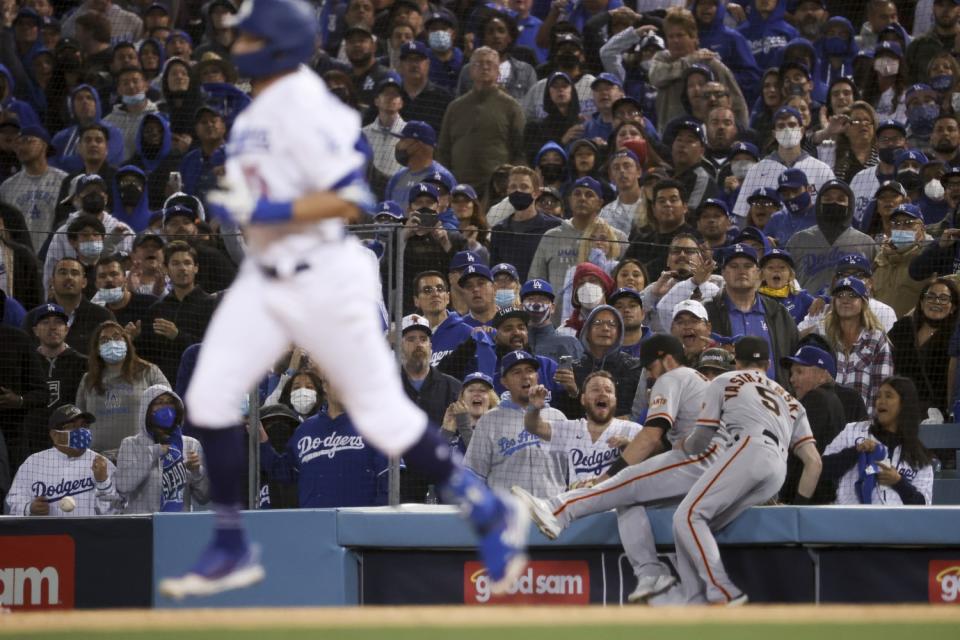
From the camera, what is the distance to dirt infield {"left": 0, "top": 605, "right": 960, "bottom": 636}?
4238 millimetres

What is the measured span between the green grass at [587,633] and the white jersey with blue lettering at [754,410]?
295 cm

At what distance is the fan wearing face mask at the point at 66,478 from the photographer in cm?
820

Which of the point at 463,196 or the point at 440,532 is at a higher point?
the point at 463,196

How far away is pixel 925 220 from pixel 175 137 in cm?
602

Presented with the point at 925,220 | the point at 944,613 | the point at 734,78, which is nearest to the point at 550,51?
the point at 734,78

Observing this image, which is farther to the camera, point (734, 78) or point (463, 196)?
point (734, 78)

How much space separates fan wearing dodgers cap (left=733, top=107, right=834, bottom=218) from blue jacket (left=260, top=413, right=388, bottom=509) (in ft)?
12.1

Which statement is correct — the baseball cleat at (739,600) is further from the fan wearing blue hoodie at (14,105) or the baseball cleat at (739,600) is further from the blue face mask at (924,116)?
the fan wearing blue hoodie at (14,105)

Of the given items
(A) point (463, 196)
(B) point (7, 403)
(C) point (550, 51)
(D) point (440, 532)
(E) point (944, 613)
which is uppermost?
(C) point (550, 51)

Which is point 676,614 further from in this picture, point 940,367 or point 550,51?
point 550,51

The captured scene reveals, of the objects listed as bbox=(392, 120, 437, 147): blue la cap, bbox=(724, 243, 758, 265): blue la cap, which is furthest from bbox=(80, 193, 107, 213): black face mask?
bbox=(724, 243, 758, 265): blue la cap

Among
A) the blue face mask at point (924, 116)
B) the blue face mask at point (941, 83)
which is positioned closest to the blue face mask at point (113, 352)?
the blue face mask at point (924, 116)

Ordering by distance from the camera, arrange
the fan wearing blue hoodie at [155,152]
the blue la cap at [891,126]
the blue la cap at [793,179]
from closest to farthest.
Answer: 1. the blue la cap at [793,179]
2. the blue la cap at [891,126]
3. the fan wearing blue hoodie at [155,152]

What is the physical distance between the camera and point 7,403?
8.45m
